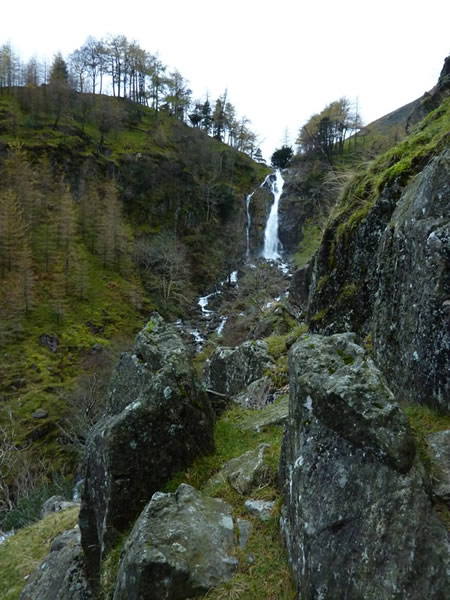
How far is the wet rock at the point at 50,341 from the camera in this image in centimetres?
3997

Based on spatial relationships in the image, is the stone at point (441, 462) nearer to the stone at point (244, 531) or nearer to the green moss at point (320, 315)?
the stone at point (244, 531)

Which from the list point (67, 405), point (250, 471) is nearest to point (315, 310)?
point (250, 471)

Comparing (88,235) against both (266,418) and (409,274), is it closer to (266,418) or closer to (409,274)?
(266,418)

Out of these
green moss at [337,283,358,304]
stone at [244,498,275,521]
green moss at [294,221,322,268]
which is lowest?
stone at [244,498,275,521]

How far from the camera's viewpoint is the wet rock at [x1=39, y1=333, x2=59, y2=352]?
40.0 meters

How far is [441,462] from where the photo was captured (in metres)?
3.46

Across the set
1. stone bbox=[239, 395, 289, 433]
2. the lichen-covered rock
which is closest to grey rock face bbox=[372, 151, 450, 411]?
stone bbox=[239, 395, 289, 433]

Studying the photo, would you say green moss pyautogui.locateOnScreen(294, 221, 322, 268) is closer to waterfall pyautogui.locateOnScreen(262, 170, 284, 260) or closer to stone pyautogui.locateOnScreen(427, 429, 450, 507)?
waterfall pyautogui.locateOnScreen(262, 170, 284, 260)

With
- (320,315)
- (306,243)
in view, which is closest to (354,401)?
(320,315)

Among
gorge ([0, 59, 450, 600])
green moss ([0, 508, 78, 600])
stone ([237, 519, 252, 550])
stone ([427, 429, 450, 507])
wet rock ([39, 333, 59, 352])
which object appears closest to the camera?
gorge ([0, 59, 450, 600])

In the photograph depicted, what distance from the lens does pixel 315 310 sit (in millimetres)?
10305

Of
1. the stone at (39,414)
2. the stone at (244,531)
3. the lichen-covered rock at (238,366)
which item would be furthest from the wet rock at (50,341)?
the stone at (244,531)

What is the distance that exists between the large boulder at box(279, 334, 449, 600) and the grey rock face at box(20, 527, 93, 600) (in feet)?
11.5

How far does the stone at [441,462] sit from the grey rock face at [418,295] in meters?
0.56
